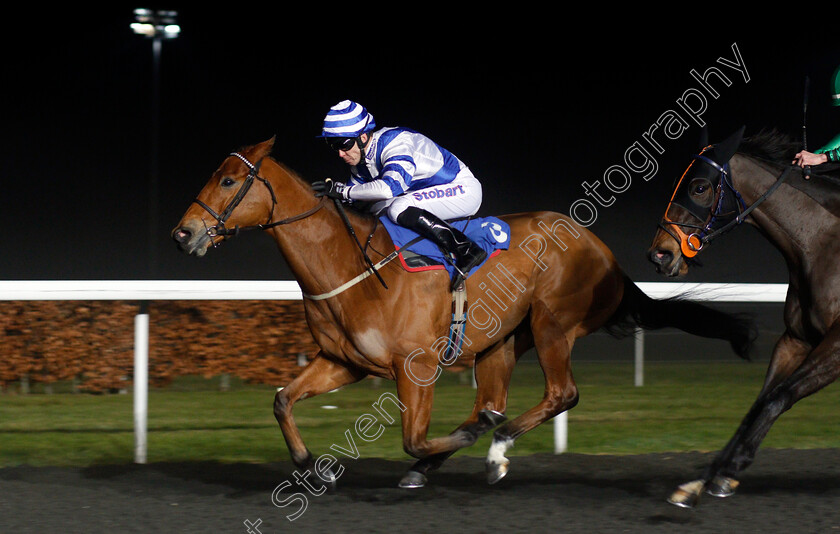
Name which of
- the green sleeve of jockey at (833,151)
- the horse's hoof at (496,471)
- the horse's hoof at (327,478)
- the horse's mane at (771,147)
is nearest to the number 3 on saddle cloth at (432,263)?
the horse's hoof at (496,471)

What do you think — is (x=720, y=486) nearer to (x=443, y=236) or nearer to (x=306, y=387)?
(x=443, y=236)

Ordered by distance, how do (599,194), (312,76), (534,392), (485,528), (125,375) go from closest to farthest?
(485,528) < (125,375) < (534,392) < (312,76) < (599,194)

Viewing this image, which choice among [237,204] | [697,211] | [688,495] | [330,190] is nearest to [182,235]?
[237,204]

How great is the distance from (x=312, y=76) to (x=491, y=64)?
2.35m

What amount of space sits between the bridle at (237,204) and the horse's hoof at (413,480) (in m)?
1.08

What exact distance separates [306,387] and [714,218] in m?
1.67

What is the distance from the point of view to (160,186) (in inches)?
431

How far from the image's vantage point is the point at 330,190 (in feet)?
11.3

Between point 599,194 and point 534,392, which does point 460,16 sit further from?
point 534,392

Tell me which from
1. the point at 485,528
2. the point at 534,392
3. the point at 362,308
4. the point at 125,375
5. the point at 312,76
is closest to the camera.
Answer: the point at 485,528

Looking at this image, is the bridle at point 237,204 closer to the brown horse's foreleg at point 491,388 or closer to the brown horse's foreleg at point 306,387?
the brown horse's foreleg at point 306,387

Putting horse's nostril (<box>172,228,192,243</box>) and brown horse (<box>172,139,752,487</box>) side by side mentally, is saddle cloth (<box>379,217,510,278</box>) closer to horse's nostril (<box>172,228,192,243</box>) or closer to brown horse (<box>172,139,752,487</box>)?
brown horse (<box>172,139,752,487</box>)

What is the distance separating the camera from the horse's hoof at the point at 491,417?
140 inches

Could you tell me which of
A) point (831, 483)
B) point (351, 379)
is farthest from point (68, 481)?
point (831, 483)
